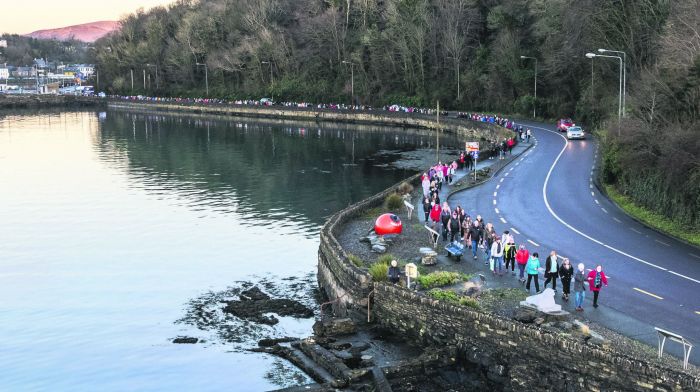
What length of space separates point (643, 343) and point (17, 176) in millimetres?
74925

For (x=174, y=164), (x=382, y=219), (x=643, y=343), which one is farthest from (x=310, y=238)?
(x=174, y=164)

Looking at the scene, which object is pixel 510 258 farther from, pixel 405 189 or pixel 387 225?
pixel 405 189

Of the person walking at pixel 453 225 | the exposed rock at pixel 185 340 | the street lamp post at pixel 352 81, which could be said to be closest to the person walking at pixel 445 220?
the person walking at pixel 453 225

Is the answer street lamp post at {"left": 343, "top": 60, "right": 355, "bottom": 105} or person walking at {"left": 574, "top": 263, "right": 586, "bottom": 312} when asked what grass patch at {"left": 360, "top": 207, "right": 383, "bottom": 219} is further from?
street lamp post at {"left": 343, "top": 60, "right": 355, "bottom": 105}

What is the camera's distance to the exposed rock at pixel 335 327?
95.0 ft

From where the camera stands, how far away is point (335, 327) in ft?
95.3

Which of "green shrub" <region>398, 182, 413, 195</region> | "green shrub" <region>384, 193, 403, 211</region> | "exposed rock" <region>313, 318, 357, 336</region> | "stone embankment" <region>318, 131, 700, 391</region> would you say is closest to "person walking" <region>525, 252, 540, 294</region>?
"stone embankment" <region>318, 131, 700, 391</region>

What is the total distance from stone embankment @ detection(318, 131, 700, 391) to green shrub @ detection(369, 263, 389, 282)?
0.24 meters

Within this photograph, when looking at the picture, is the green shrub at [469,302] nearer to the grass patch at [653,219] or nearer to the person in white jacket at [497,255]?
the person in white jacket at [497,255]

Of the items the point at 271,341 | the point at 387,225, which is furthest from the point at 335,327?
the point at 387,225

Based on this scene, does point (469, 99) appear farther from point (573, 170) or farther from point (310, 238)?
point (310, 238)

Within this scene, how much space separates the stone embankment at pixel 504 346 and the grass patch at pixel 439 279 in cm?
137

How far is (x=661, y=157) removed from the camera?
40.6 m

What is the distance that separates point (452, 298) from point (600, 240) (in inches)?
492
